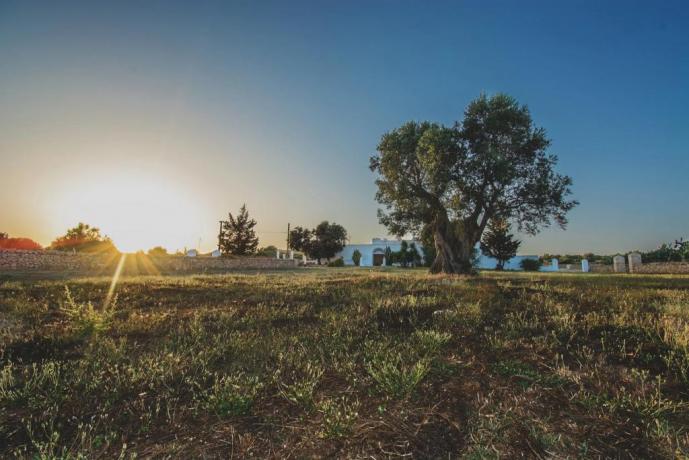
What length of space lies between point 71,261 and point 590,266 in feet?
192

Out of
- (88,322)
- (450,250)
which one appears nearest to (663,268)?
(450,250)

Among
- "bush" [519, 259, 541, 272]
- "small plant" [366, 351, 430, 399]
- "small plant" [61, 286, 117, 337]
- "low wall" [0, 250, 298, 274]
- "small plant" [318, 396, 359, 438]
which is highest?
"low wall" [0, 250, 298, 274]

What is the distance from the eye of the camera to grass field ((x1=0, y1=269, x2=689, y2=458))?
244 centimetres

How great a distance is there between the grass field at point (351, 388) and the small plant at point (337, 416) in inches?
0.7

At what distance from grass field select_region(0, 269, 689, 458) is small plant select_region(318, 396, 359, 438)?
17mm

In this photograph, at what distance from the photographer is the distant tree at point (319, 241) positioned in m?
67.6

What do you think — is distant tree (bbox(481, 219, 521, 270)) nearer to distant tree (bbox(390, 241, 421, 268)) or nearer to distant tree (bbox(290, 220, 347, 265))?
distant tree (bbox(390, 241, 421, 268))

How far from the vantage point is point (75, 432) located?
269 cm

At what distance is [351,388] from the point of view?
10.8 feet

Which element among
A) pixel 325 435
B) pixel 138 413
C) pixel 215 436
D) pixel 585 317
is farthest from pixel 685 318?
pixel 138 413

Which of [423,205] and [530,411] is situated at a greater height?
[423,205]

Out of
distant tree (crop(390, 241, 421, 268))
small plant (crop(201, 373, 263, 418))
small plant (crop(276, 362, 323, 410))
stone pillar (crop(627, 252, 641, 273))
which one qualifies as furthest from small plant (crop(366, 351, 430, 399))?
distant tree (crop(390, 241, 421, 268))

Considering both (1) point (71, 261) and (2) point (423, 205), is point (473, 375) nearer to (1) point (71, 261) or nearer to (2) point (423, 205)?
(2) point (423, 205)

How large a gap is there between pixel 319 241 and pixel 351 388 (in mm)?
64554
